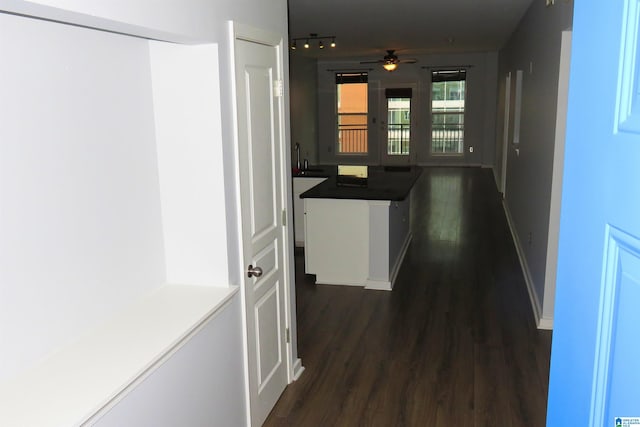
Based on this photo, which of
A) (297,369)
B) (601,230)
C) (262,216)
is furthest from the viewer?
(297,369)

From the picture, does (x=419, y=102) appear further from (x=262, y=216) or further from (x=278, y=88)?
(x=262, y=216)

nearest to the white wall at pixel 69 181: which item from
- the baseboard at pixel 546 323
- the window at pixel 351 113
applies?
the baseboard at pixel 546 323

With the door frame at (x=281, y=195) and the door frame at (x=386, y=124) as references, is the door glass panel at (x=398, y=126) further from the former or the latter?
the door frame at (x=281, y=195)

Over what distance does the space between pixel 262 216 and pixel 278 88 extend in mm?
712

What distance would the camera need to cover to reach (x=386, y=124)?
14.2m

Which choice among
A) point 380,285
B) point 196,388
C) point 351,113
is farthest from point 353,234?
point 351,113

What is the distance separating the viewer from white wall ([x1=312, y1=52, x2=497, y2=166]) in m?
13.2

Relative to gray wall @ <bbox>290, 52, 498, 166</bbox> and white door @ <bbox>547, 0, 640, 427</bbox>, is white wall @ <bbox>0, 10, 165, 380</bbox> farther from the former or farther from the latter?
gray wall @ <bbox>290, 52, 498, 166</bbox>

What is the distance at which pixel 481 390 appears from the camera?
329cm

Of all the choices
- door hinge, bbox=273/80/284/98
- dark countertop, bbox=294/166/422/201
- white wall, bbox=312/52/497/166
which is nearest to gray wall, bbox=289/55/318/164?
white wall, bbox=312/52/497/166

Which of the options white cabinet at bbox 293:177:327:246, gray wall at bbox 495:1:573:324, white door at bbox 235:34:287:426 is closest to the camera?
white door at bbox 235:34:287:426

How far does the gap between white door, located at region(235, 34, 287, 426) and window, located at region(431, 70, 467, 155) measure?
11244mm

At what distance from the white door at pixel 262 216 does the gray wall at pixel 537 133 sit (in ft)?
6.67

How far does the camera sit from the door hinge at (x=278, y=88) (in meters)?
2.96
